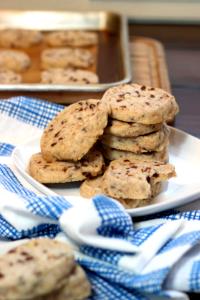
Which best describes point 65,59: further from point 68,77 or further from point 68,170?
point 68,170

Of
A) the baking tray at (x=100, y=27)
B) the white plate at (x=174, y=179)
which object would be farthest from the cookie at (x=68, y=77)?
the white plate at (x=174, y=179)

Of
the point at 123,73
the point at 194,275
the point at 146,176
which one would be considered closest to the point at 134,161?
the point at 146,176

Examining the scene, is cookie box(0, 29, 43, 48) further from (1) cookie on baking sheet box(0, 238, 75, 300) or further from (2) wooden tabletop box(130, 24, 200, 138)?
(1) cookie on baking sheet box(0, 238, 75, 300)

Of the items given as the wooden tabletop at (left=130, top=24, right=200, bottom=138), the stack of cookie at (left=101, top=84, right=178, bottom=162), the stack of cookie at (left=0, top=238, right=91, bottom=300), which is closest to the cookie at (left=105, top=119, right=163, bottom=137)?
the stack of cookie at (left=101, top=84, right=178, bottom=162)

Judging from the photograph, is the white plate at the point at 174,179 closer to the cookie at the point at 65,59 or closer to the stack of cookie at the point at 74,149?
the stack of cookie at the point at 74,149

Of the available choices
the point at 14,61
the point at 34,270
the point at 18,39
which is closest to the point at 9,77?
the point at 14,61

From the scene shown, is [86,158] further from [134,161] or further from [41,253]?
[41,253]
